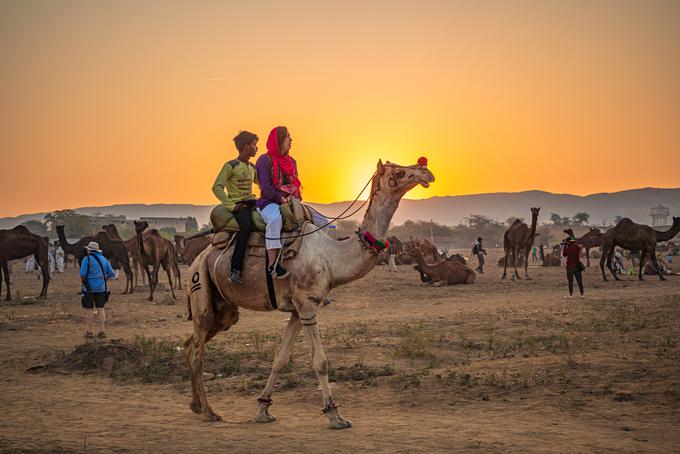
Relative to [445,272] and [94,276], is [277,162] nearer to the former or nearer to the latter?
[94,276]

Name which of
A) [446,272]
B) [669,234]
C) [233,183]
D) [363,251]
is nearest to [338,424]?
[363,251]

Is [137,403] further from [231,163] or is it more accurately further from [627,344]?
[627,344]

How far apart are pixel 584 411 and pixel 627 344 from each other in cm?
465

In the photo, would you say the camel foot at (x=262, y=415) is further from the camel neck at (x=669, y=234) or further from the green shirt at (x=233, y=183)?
the camel neck at (x=669, y=234)

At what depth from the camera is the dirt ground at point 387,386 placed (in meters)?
8.03

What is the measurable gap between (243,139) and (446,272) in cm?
2302

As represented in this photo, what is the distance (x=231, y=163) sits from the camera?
971cm

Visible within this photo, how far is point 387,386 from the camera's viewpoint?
11070mm

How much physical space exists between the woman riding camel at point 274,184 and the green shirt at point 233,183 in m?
0.46

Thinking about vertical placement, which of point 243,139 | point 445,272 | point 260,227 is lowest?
point 445,272

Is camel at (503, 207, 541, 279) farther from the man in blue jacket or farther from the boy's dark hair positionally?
the boy's dark hair

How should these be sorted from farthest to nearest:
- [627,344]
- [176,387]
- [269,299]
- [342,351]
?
[342,351]
[627,344]
[176,387]
[269,299]

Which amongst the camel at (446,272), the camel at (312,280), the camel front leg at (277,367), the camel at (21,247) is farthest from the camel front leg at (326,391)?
the camel at (446,272)

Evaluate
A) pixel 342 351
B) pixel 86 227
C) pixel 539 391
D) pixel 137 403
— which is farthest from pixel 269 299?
pixel 86 227
